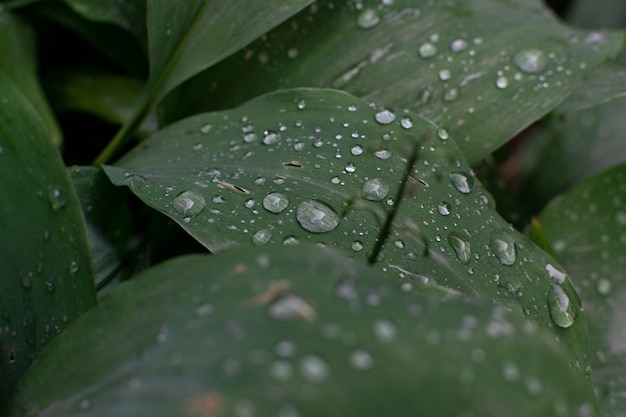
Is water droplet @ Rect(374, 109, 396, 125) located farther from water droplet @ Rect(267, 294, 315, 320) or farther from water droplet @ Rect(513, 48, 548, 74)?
water droplet @ Rect(267, 294, 315, 320)

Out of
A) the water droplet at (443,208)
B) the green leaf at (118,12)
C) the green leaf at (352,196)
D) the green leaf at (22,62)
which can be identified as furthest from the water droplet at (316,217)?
the green leaf at (118,12)

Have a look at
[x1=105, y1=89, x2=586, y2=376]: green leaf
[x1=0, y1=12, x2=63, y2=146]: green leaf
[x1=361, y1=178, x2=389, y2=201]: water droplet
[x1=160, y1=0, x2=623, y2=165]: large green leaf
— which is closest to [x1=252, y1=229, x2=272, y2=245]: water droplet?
[x1=105, y1=89, x2=586, y2=376]: green leaf

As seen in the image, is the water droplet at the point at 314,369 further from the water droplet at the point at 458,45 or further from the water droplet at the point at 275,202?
the water droplet at the point at 458,45

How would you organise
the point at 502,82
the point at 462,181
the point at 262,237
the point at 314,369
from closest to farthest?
the point at 314,369 → the point at 262,237 → the point at 462,181 → the point at 502,82

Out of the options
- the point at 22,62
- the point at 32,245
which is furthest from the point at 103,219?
the point at 22,62

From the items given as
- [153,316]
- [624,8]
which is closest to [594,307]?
[153,316]

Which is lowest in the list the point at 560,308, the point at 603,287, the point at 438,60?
the point at 603,287

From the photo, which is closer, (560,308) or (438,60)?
(560,308)

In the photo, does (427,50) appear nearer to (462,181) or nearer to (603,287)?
(462,181)
